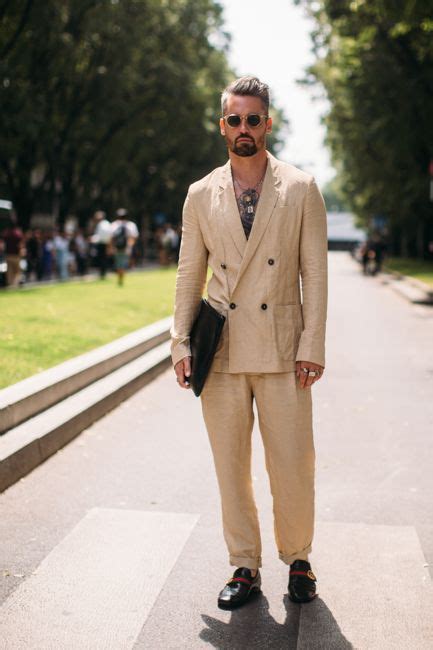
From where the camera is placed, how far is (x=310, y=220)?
3.55 metres

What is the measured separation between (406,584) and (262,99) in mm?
2192

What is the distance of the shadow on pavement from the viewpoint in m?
3.33

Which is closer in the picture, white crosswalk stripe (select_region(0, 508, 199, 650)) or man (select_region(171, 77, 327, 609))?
white crosswalk stripe (select_region(0, 508, 199, 650))

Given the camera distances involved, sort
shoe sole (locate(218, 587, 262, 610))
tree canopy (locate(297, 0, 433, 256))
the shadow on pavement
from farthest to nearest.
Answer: tree canopy (locate(297, 0, 433, 256))
shoe sole (locate(218, 587, 262, 610))
the shadow on pavement

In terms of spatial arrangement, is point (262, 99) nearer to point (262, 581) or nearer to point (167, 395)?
point (262, 581)

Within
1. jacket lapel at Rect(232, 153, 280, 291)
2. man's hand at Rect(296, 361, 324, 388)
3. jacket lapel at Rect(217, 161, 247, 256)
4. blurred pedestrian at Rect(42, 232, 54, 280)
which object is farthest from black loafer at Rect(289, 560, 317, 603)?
blurred pedestrian at Rect(42, 232, 54, 280)

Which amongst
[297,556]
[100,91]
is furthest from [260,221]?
[100,91]

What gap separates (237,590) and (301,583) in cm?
27

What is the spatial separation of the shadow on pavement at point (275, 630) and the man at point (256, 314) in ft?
0.28

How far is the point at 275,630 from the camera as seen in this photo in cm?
346

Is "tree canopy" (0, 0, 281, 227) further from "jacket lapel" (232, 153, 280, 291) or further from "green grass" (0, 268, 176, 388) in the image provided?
"jacket lapel" (232, 153, 280, 291)

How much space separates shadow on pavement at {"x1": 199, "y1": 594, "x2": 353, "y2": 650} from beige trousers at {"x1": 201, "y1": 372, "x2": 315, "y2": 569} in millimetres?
217

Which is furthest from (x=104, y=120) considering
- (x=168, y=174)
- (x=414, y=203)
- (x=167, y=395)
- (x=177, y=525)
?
(x=177, y=525)

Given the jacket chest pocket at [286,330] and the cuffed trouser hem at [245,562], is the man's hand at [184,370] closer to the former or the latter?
the jacket chest pocket at [286,330]
